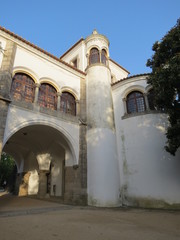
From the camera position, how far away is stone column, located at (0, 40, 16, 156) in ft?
25.1

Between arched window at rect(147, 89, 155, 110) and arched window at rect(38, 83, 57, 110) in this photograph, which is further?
arched window at rect(147, 89, 155, 110)

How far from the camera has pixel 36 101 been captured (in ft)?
31.3

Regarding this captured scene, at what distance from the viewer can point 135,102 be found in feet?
38.0

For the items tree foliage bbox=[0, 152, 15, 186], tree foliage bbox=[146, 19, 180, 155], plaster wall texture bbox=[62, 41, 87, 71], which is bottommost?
tree foliage bbox=[0, 152, 15, 186]

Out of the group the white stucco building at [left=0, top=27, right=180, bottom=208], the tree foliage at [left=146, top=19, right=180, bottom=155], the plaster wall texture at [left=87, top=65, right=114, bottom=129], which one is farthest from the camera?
the plaster wall texture at [left=87, top=65, right=114, bottom=129]

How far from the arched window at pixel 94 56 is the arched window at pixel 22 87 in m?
5.97

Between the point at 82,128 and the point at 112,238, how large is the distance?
24.8 ft

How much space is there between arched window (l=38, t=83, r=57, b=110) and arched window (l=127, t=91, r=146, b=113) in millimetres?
5291

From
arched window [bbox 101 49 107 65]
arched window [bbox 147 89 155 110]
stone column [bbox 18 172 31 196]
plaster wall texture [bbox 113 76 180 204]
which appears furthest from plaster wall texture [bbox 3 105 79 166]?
stone column [bbox 18 172 31 196]

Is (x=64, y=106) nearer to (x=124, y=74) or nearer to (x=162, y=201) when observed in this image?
(x=162, y=201)

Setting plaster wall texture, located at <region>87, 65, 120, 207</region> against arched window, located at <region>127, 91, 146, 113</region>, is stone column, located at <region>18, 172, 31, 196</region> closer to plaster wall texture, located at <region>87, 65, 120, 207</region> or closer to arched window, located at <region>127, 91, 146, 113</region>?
plaster wall texture, located at <region>87, 65, 120, 207</region>

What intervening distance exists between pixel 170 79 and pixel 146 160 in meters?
4.88

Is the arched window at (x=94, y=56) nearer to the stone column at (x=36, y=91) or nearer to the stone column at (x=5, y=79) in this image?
the stone column at (x=36, y=91)

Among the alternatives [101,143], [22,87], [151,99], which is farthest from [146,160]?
[22,87]
